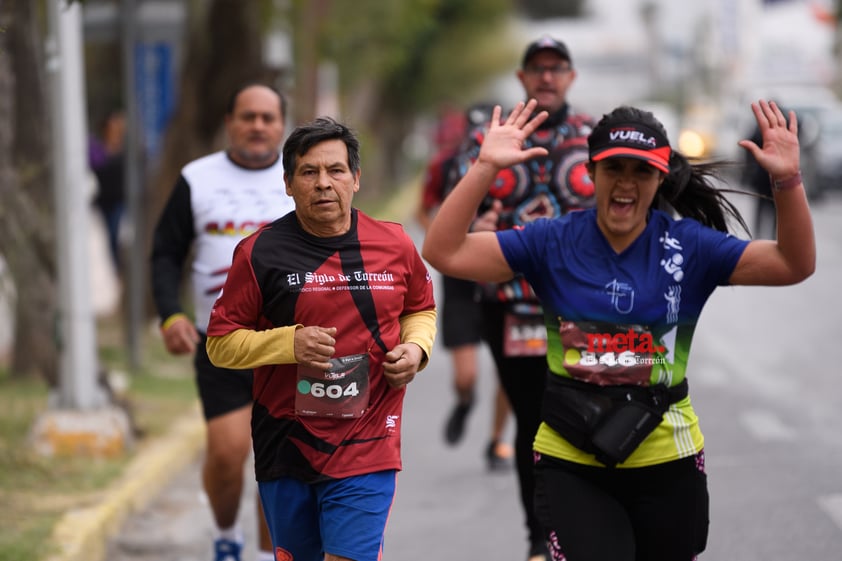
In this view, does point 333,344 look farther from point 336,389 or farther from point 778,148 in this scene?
point 778,148

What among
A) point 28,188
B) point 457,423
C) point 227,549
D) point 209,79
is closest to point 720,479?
point 457,423

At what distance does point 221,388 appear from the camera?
19.5ft

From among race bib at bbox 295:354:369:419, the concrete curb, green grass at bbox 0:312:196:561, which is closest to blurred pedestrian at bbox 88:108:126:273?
green grass at bbox 0:312:196:561

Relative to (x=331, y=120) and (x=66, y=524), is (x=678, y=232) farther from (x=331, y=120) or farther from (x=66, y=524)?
(x=66, y=524)

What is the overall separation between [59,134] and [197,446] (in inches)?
95.1

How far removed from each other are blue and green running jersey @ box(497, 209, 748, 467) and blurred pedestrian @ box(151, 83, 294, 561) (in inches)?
71.2

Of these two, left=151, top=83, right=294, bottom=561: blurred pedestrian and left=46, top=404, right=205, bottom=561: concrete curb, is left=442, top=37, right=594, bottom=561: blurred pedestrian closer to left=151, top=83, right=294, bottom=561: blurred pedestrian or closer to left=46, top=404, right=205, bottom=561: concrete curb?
left=151, top=83, right=294, bottom=561: blurred pedestrian

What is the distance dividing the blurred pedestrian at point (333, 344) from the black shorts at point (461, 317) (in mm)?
4270

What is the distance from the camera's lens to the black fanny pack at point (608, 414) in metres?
4.22

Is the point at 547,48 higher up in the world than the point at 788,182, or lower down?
higher up

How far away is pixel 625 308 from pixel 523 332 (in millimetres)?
1810

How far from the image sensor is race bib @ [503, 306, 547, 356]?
6039mm

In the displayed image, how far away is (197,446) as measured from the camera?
31.1ft

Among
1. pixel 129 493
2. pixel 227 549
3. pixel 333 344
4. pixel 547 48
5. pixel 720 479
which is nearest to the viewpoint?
pixel 333 344
